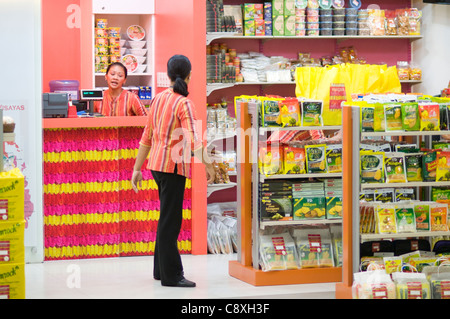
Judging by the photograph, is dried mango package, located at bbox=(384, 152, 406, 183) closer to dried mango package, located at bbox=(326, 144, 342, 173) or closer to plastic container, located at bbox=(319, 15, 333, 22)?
dried mango package, located at bbox=(326, 144, 342, 173)

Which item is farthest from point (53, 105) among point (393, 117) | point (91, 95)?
point (393, 117)

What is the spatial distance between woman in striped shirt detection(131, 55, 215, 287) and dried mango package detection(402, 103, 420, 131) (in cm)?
139

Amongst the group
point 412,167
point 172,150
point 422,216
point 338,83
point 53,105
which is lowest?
point 422,216

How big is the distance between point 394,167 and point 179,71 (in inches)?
65.7

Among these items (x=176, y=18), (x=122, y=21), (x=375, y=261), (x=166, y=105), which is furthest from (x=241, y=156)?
(x=122, y=21)

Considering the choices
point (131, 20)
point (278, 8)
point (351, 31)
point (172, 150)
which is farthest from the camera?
point (131, 20)

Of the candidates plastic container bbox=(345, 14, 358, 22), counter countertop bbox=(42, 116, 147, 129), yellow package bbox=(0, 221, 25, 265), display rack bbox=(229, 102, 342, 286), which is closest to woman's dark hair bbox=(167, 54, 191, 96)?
display rack bbox=(229, 102, 342, 286)

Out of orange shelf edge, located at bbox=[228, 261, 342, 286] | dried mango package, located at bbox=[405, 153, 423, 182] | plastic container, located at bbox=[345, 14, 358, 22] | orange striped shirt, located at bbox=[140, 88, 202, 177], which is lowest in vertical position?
orange shelf edge, located at bbox=[228, 261, 342, 286]

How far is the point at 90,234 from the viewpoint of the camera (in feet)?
23.1

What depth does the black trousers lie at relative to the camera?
18.6ft

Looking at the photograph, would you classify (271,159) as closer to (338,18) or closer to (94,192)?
(94,192)

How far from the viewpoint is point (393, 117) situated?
5281mm

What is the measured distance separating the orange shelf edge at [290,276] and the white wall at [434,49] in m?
3.49

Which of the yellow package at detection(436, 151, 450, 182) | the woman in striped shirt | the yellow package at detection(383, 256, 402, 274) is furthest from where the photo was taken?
the woman in striped shirt
